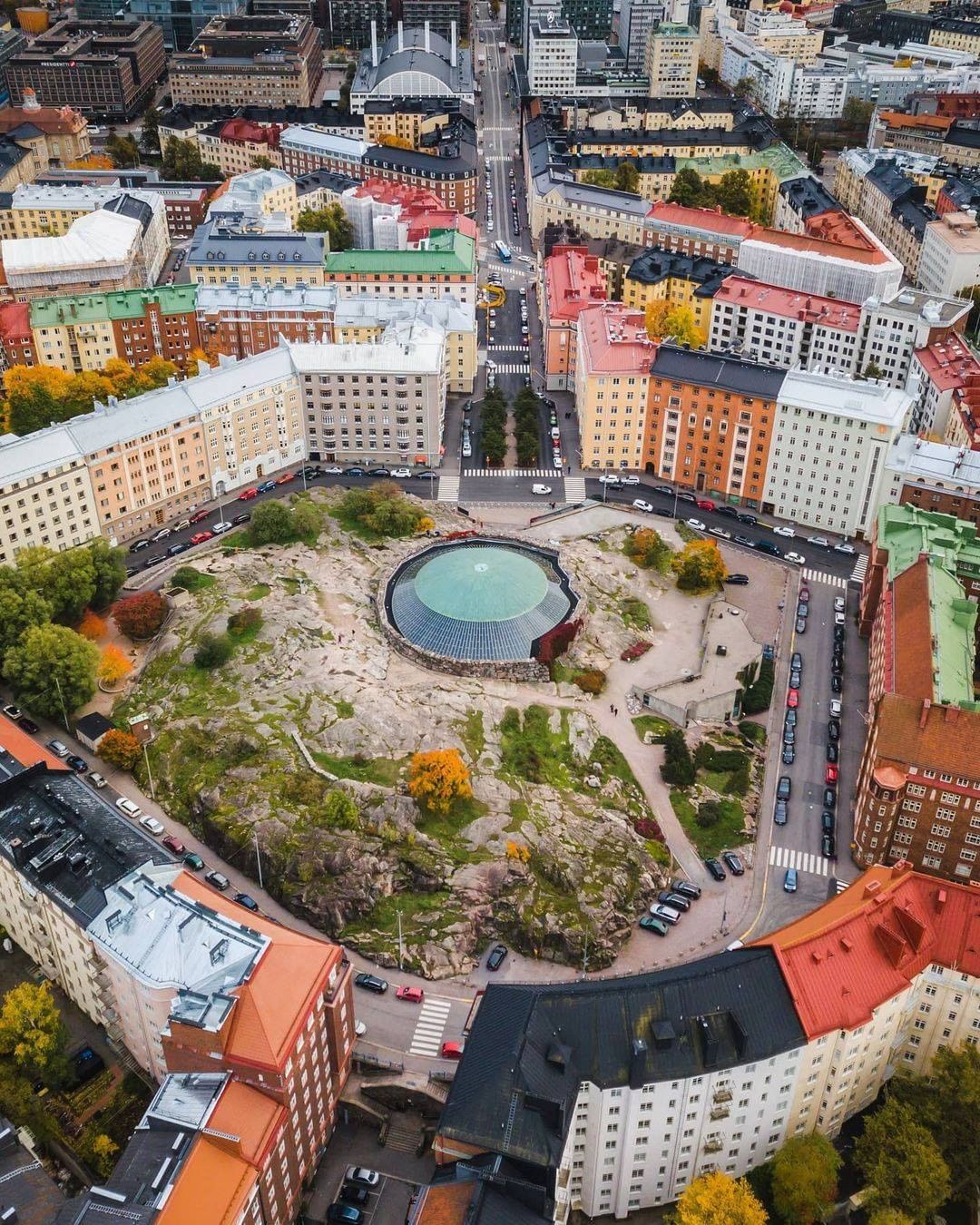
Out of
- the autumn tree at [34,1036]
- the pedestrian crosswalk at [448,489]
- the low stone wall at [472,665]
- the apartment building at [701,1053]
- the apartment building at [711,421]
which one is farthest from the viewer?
the pedestrian crosswalk at [448,489]

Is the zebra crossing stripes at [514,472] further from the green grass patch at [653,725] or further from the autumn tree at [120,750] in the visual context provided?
the autumn tree at [120,750]

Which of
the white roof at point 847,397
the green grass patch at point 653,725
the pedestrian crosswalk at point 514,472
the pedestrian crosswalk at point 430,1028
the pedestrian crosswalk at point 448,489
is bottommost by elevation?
the pedestrian crosswalk at point 430,1028

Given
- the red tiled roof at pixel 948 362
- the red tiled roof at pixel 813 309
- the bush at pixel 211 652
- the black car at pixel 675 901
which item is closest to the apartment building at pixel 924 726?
the black car at pixel 675 901

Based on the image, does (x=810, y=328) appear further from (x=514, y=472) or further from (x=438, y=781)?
(x=438, y=781)

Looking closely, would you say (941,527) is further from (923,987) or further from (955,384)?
(923,987)

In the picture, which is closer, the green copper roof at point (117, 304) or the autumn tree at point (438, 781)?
the autumn tree at point (438, 781)

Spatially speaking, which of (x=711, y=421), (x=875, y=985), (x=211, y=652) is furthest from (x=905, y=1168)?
(x=711, y=421)

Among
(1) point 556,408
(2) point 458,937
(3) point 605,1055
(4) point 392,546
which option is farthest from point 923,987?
(1) point 556,408
